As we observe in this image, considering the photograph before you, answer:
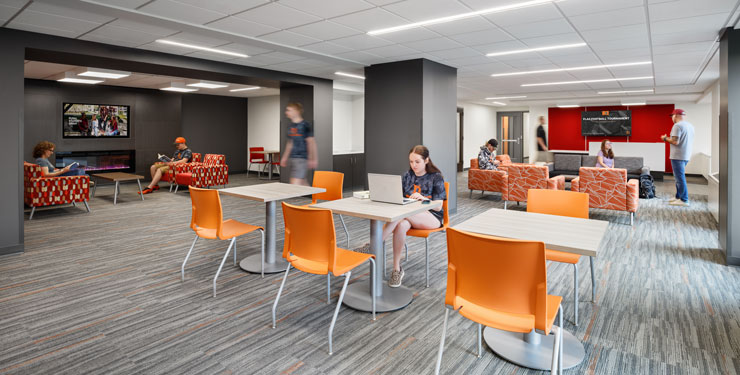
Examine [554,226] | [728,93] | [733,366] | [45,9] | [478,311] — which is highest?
[45,9]

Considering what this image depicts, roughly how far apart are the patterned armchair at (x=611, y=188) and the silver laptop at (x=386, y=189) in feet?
13.4

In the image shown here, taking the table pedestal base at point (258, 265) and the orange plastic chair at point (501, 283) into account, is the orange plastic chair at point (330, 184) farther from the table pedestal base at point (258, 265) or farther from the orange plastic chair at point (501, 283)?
the orange plastic chair at point (501, 283)

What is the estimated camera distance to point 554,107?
1456 centimetres

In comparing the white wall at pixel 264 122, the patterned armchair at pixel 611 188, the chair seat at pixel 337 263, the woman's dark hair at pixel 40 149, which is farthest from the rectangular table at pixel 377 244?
the white wall at pixel 264 122

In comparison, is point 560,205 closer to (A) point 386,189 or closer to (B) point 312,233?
(A) point 386,189

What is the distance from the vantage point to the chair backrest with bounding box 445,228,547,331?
1675mm

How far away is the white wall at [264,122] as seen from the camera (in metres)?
12.7

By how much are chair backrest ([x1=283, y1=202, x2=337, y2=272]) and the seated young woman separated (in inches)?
33.5

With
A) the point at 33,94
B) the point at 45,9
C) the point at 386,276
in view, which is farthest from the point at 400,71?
the point at 33,94

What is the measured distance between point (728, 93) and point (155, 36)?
6.23m

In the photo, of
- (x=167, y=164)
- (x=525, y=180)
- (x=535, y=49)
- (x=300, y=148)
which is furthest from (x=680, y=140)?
(x=167, y=164)

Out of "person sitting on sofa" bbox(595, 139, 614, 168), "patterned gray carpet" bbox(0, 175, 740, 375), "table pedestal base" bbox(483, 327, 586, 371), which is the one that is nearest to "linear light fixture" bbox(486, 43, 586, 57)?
"patterned gray carpet" bbox(0, 175, 740, 375)

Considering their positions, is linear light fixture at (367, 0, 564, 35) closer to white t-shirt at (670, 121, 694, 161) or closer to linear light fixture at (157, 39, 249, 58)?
linear light fixture at (157, 39, 249, 58)

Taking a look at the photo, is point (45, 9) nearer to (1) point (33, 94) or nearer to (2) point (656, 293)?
(2) point (656, 293)
